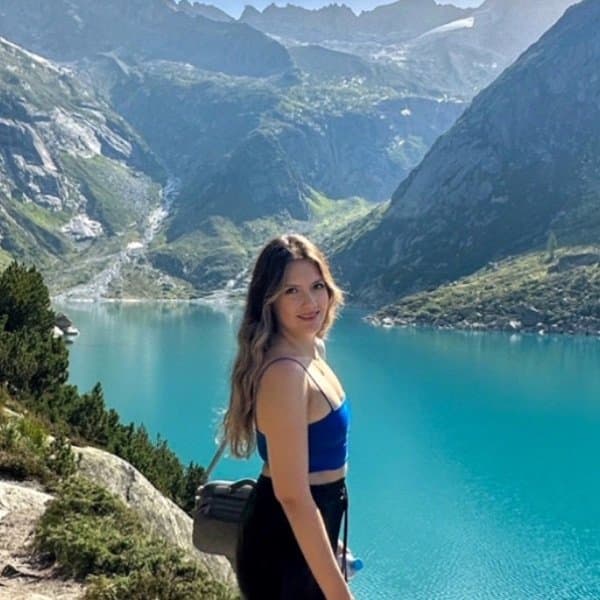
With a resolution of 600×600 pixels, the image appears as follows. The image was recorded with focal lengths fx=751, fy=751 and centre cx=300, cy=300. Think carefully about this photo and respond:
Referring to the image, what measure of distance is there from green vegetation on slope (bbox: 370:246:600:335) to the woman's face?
162m

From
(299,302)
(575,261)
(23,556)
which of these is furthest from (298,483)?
(575,261)

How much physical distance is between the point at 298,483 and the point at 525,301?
176 meters

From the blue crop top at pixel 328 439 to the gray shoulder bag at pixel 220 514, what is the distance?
26.6 inches

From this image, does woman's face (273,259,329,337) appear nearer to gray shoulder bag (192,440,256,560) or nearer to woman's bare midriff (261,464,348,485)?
woman's bare midriff (261,464,348,485)

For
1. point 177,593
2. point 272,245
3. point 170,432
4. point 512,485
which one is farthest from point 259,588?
point 170,432

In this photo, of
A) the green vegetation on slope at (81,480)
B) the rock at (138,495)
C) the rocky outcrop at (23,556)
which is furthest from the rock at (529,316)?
the rocky outcrop at (23,556)

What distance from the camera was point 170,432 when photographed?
204 feet

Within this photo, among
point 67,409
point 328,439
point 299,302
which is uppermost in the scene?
point 299,302

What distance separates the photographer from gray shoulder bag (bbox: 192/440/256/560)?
15.7 ft

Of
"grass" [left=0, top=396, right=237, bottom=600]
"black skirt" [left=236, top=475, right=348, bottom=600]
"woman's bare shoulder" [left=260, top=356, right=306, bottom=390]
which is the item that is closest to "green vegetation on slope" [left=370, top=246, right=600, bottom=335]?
"grass" [left=0, top=396, right=237, bottom=600]

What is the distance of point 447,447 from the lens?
6172 cm

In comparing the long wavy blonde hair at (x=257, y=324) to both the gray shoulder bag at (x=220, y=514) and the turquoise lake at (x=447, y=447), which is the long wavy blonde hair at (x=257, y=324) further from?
the turquoise lake at (x=447, y=447)

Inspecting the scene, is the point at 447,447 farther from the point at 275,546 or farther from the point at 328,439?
the point at 328,439

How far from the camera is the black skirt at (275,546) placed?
421 centimetres
